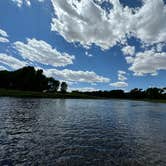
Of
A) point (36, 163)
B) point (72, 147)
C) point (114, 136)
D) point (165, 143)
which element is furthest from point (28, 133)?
point (165, 143)

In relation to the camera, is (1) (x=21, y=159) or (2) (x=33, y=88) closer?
(1) (x=21, y=159)

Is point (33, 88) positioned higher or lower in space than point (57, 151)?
higher

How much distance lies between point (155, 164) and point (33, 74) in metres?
148

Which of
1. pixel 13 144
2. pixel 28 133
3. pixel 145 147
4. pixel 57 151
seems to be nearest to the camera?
pixel 57 151

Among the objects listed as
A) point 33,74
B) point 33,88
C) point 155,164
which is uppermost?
point 33,74

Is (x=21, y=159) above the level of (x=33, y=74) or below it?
below

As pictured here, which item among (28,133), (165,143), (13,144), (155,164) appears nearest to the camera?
(155,164)

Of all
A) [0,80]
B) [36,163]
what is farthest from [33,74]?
[36,163]

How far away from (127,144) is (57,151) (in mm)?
8415

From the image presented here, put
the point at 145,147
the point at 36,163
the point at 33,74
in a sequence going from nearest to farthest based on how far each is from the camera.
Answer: the point at 36,163 → the point at 145,147 → the point at 33,74

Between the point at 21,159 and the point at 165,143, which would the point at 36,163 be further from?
the point at 165,143

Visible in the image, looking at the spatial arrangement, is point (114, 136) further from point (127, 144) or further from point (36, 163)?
point (36, 163)

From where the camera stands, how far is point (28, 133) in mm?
23266

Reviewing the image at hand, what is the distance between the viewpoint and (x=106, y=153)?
17031mm
